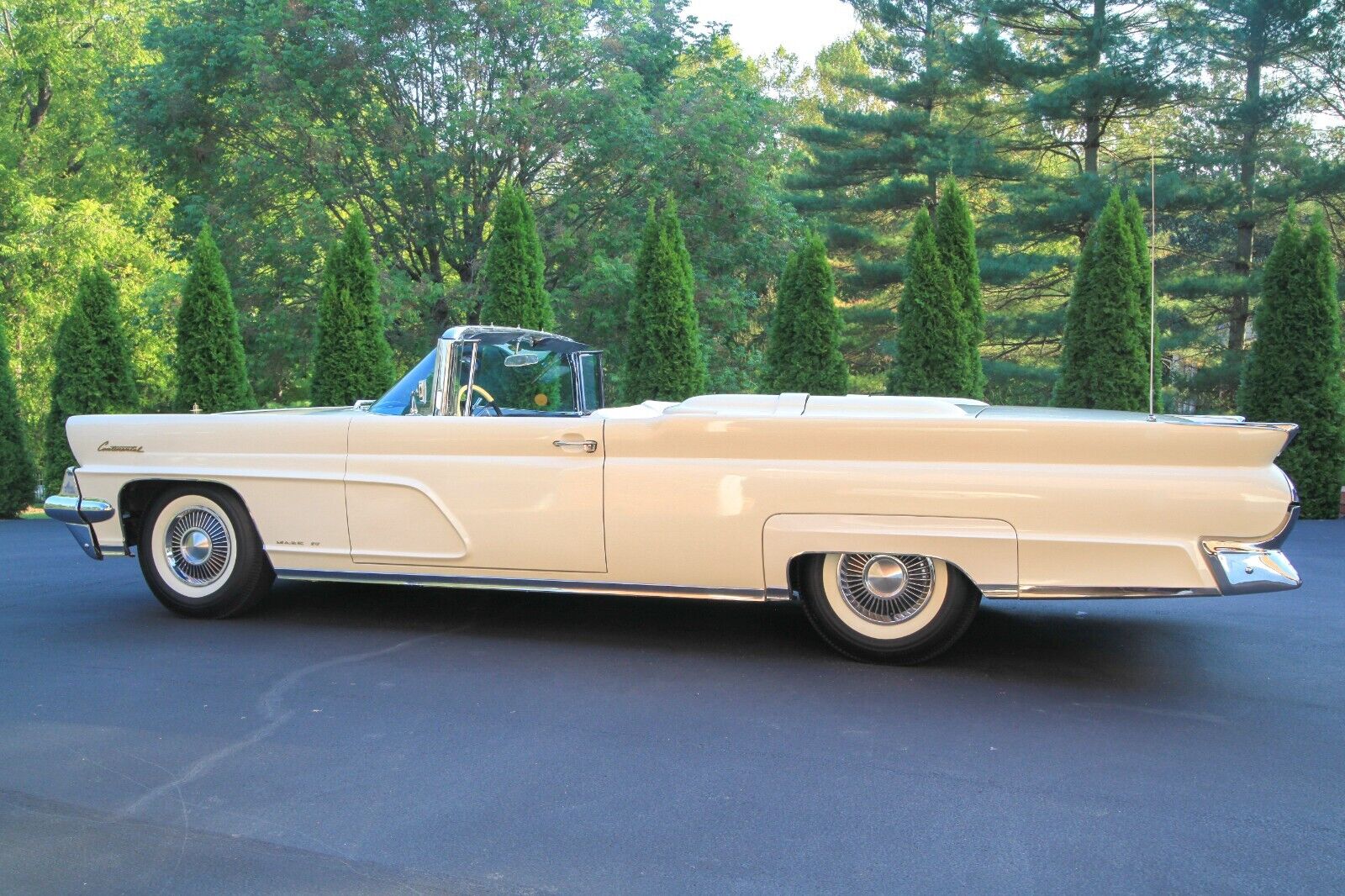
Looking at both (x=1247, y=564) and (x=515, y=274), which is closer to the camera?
(x=1247, y=564)

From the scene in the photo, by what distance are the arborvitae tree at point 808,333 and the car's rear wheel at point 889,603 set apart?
9.02 meters

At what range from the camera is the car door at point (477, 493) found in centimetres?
495

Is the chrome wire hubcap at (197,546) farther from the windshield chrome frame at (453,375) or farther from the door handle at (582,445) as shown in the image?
the door handle at (582,445)

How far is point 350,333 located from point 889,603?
37.0 ft

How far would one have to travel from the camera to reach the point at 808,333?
13812 millimetres

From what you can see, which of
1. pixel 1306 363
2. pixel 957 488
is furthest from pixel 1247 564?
pixel 1306 363

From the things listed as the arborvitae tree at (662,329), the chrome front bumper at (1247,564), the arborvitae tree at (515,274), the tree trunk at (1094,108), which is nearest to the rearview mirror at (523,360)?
the chrome front bumper at (1247,564)

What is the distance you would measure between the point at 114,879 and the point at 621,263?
1610cm

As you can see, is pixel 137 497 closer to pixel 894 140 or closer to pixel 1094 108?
pixel 1094 108

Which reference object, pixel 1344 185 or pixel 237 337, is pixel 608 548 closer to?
pixel 237 337

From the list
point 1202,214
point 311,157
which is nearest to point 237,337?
point 311,157

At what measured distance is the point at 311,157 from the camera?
18.9 m

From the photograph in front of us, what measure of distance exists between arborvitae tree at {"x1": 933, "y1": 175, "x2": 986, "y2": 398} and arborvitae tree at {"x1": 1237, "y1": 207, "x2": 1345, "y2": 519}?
346 cm

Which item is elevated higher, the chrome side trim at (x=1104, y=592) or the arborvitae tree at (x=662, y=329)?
the arborvitae tree at (x=662, y=329)
